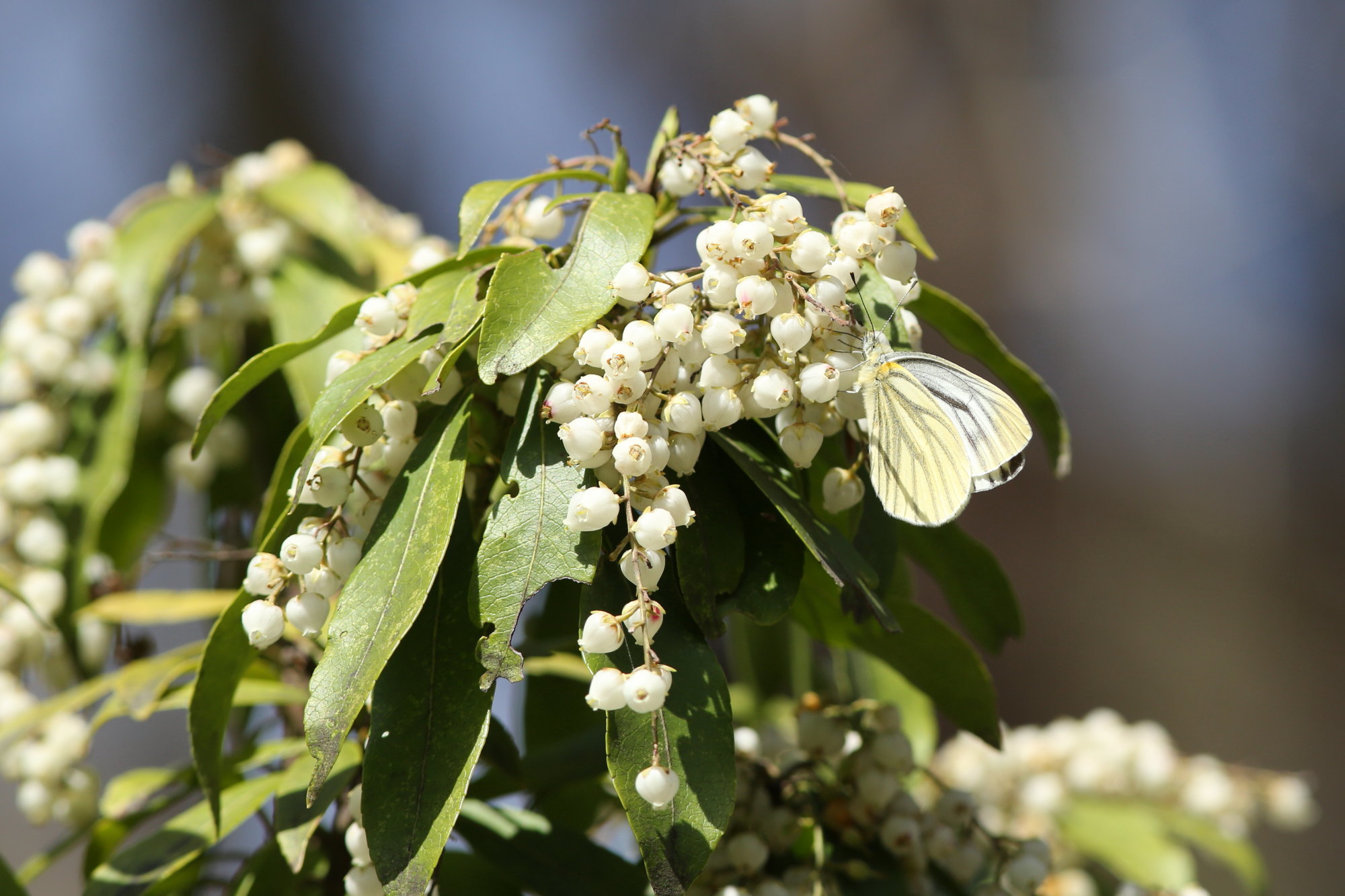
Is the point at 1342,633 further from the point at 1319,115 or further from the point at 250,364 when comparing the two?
the point at 250,364

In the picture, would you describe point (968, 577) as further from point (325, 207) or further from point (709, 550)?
point (325, 207)

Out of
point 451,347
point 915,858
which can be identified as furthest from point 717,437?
point 915,858

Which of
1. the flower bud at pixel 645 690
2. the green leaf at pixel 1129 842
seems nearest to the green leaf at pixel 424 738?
the flower bud at pixel 645 690

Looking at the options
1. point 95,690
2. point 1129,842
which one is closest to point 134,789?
point 95,690

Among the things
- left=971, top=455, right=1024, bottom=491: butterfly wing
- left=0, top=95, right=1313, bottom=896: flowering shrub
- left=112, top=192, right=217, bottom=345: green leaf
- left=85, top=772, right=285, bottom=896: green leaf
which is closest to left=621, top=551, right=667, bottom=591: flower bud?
left=0, top=95, right=1313, bottom=896: flowering shrub

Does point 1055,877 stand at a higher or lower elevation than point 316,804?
lower

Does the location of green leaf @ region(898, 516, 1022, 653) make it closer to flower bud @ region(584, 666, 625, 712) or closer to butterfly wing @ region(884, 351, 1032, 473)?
butterfly wing @ region(884, 351, 1032, 473)
